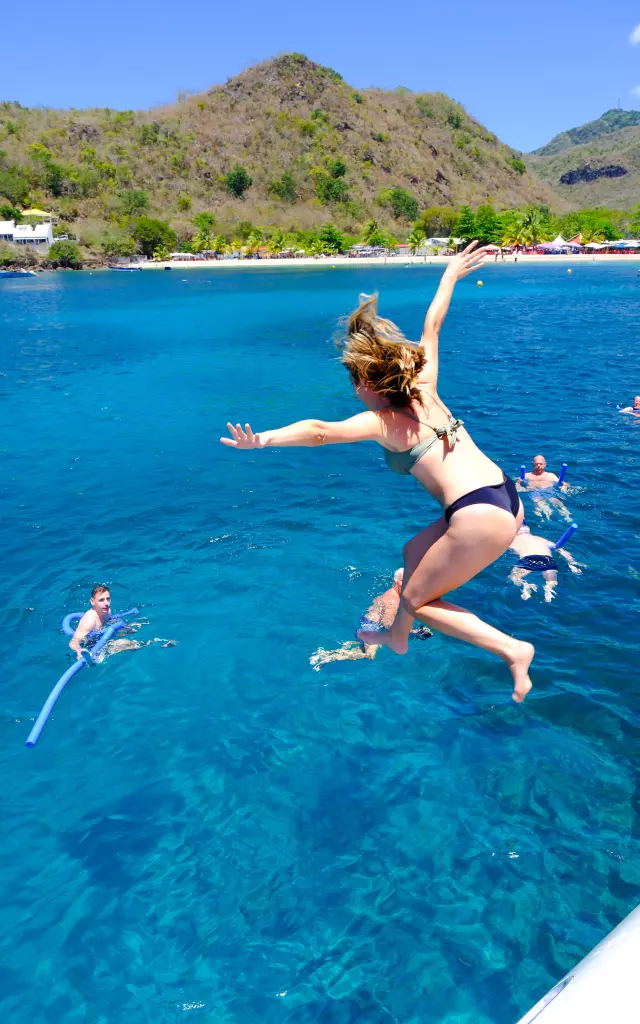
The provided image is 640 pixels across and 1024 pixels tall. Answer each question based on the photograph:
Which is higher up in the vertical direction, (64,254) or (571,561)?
(64,254)

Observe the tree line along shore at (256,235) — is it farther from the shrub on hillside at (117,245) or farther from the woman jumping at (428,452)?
the woman jumping at (428,452)

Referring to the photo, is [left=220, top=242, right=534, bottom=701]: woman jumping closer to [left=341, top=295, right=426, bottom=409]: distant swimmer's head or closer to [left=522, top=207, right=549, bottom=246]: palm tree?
[left=341, top=295, right=426, bottom=409]: distant swimmer's head

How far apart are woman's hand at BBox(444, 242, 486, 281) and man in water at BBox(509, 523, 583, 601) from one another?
17.0 ft

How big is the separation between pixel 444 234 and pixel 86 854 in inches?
6679

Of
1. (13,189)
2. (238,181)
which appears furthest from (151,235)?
(238,181)

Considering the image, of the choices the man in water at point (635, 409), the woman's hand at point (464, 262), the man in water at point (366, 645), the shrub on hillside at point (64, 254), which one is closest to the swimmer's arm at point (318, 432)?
the woman's hand at point (464, 262)

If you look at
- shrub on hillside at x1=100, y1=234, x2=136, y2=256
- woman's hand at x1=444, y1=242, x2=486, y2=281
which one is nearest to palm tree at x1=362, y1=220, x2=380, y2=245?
shrub on hillside at x1=100, y1=234, x2=136, y2=256

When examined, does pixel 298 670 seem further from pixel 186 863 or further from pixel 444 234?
pixel 444 234

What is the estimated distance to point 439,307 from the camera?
16.1 feet

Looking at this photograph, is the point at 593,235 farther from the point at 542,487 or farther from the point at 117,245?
the point at 542,487

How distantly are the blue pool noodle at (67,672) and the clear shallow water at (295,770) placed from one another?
A: 0.75 ft

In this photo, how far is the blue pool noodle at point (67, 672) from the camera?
23.7 ft

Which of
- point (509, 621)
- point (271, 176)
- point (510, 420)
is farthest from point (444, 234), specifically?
point (509, 621)

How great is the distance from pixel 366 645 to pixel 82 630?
12.3 ft
